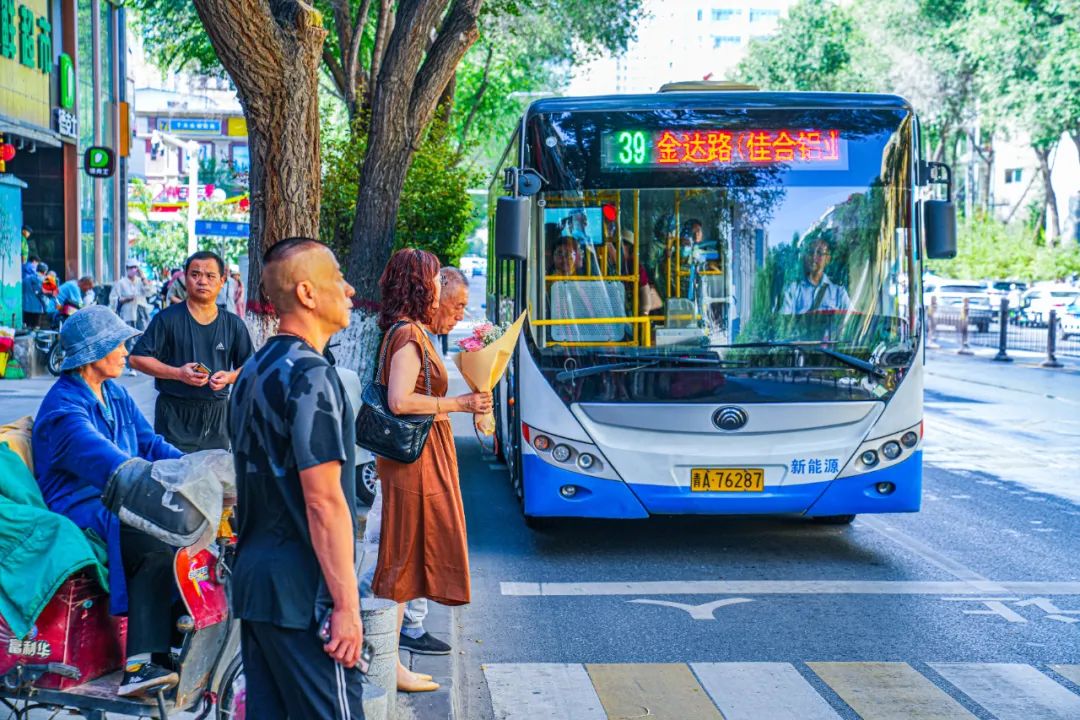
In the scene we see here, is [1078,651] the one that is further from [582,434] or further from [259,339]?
[259,339]

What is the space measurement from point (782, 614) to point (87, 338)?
Result: 4.30 meters

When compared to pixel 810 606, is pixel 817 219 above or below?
above

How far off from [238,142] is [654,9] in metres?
62.6

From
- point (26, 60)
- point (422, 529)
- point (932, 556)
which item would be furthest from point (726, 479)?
point (26, 60)

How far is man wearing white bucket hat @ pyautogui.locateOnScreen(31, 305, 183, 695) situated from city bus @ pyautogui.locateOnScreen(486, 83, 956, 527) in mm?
4176

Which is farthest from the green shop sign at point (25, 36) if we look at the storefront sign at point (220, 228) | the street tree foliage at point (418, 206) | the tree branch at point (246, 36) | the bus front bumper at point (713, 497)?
the bus front bumper at point (713, 497)

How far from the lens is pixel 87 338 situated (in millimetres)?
4562

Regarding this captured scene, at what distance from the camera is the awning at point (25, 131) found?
20.1 meters

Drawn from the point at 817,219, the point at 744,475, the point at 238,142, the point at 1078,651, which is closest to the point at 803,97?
the point at 817,219

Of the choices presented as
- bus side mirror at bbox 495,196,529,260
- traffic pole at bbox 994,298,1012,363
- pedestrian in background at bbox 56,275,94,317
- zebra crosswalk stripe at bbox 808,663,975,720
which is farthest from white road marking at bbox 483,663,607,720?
traffic pole at bbox 994,298,1012,363

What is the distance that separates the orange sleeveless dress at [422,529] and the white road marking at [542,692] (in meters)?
0.65

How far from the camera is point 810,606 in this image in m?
7.55

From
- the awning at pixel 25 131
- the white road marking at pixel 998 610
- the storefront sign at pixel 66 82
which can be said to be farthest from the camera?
the storefront sign at pixel 66 82

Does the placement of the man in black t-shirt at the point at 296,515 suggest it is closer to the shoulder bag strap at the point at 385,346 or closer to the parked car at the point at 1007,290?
the shoulder bag strap at the point at 385,346
